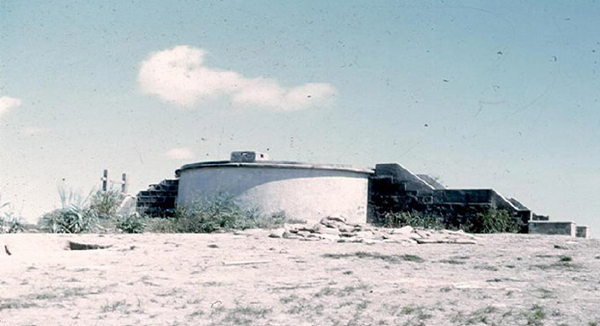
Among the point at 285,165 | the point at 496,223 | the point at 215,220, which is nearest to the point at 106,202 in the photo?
the point at 215,220

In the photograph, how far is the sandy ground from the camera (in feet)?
14.2

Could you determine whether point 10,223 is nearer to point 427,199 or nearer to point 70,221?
point 70,221

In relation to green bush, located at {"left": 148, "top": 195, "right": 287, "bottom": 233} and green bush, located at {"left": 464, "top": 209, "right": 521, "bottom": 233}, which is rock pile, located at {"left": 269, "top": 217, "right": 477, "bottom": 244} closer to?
green bush, located at {"left": 148, "top": 195, "right": 287, "bottom": 233}

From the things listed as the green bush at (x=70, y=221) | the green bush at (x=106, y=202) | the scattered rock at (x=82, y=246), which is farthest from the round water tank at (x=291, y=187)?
the scattered rock at (x=82, y=246)

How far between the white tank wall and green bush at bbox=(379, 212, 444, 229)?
0.69 metres

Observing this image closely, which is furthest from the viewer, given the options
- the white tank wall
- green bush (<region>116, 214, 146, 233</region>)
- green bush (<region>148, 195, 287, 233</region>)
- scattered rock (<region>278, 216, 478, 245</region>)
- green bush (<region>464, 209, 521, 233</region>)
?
the white tank wall

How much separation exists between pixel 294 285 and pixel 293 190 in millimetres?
9023

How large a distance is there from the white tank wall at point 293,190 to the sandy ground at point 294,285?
5.25 meters

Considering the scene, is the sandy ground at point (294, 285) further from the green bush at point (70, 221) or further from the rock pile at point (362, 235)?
the green bush at point (70, 221)

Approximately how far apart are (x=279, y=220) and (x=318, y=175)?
1642 mm

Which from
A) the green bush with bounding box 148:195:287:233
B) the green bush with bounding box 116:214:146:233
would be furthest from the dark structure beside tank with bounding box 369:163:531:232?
the green bush with bounding box 116:214:146:233

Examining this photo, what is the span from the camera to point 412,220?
14578 millimetres

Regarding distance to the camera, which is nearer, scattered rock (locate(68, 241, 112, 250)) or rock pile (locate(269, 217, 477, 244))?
scattered rock (locate(68, 241, 112, 250))

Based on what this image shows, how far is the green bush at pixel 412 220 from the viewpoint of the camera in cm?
1439
